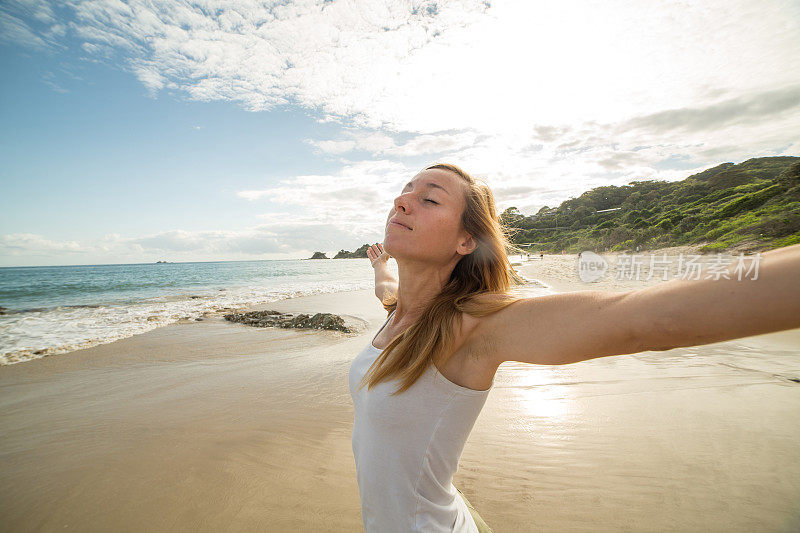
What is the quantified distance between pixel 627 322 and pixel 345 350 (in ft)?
21.7

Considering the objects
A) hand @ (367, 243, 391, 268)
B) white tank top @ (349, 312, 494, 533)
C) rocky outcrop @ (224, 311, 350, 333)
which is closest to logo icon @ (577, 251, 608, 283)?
rocky outcrop @ (224, 311, 350, 333)

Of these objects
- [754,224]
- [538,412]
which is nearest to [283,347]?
[538,412]

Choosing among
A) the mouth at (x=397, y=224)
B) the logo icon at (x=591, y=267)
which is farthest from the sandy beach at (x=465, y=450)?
the logo icon at (x=591, y=267)

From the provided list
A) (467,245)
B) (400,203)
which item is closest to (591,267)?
(467,245)

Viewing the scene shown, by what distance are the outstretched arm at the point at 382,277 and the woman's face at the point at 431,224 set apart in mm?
979

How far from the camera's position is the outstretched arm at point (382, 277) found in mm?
2809

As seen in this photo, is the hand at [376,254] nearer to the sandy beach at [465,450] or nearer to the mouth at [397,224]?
the mouth at [397,224]

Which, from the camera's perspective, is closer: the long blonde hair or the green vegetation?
the long blonde hair

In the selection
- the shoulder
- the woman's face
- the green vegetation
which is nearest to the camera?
the shoulder

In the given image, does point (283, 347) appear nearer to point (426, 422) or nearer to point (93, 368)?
point (93, 368)

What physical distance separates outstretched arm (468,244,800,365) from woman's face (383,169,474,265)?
0.53 meters

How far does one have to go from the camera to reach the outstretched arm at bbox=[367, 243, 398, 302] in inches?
111

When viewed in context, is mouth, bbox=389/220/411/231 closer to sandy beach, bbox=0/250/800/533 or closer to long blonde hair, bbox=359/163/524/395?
long blonde hair, bbox=359/163/524/395

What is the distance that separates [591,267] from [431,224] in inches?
902
